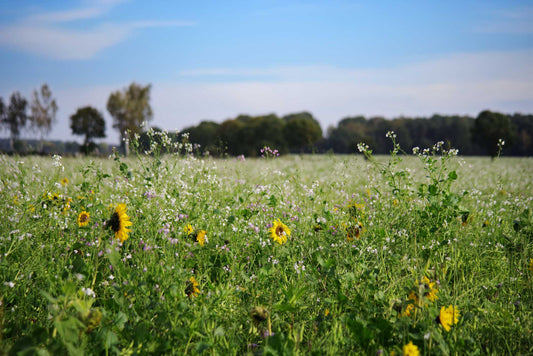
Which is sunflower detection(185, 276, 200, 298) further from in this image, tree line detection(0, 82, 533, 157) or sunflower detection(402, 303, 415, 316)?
tree line detection(0, 82, 533, 157)

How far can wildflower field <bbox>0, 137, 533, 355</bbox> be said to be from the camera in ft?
7.14

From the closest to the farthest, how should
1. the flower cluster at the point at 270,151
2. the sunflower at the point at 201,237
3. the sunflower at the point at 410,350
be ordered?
1. the sunflower at the point at 410,350
2. the sunflower at the point at 201,237
3. the flower cluster at the point at 270,151

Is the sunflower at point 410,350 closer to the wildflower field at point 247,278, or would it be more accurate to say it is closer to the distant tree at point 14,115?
the wildflower field at point 247,278

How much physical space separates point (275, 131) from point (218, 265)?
4390cm

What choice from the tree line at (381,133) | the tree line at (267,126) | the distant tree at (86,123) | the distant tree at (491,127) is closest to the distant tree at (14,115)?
the tree line at (267,126)

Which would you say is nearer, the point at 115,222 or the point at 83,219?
the point at 115,222

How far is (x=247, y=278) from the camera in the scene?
280 cm

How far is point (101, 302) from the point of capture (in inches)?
113

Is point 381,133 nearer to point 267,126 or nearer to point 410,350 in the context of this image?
point 267,126

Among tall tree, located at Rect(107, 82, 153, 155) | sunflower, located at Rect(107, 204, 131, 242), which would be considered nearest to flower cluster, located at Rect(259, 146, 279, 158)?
sunflower, located at Rect(107, 204, 131, 242)

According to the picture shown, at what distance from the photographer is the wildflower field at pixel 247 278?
85.7 inches

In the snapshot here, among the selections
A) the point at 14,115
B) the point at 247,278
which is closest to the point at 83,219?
the point at 247,278

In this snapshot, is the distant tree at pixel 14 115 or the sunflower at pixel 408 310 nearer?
the sunflower at pixel 408 310

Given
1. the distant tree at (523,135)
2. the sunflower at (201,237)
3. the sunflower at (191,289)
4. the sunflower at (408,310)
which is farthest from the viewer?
the distant tree at (523,135)
